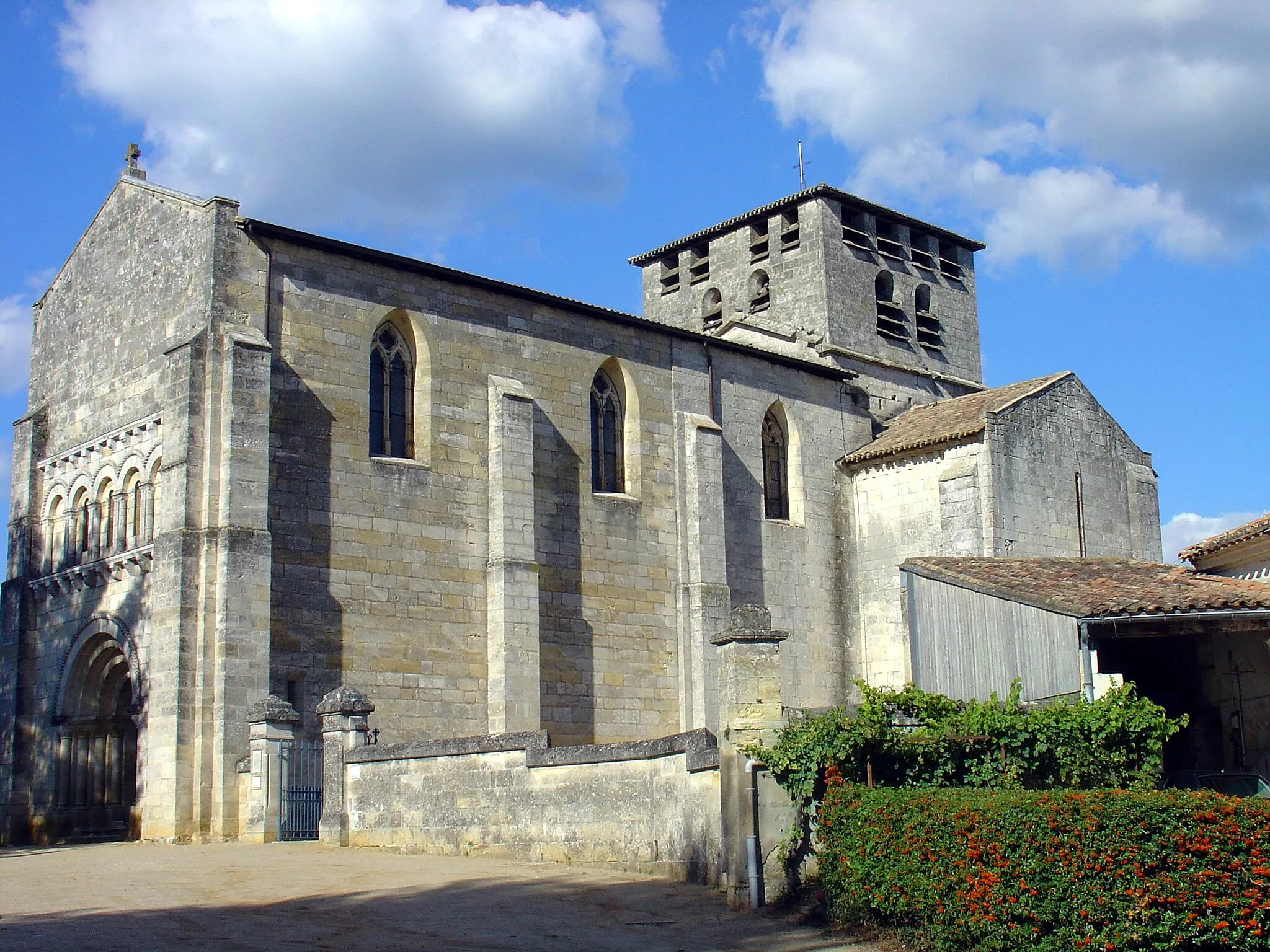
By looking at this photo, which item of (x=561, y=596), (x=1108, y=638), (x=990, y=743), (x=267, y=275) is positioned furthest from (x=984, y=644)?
(x=267, y=275)

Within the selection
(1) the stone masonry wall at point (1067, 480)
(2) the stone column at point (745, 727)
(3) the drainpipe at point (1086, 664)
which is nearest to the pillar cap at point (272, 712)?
(2) the stone column at point (745, 727)

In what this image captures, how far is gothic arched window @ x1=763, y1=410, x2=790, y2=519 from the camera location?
28.2m

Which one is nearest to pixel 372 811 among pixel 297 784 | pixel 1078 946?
pixel 297 784

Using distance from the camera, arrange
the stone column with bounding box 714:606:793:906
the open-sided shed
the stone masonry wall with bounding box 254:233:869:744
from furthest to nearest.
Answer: the stone masonry wall with bounding box 254:233:869:744 → the open-sided shed → the stone column with bounding box 714:606:793:906

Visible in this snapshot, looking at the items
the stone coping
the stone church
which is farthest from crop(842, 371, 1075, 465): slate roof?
the stone coping

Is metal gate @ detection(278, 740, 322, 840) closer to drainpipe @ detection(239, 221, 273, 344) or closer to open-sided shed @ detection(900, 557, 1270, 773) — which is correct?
drainpipe @ detection(239, 221, 273, 344)

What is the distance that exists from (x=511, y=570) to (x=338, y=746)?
5.97 meters

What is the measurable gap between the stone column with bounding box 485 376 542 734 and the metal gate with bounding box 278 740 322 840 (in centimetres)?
362

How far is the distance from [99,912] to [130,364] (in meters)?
13.1

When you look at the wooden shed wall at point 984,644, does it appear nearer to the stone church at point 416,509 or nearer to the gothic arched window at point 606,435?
the stone church at point 416,509

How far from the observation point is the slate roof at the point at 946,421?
2714cm

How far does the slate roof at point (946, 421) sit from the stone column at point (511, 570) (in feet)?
27.7

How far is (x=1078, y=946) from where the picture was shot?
8.87 meters

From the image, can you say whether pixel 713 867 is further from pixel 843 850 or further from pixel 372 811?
pixel 372 811
